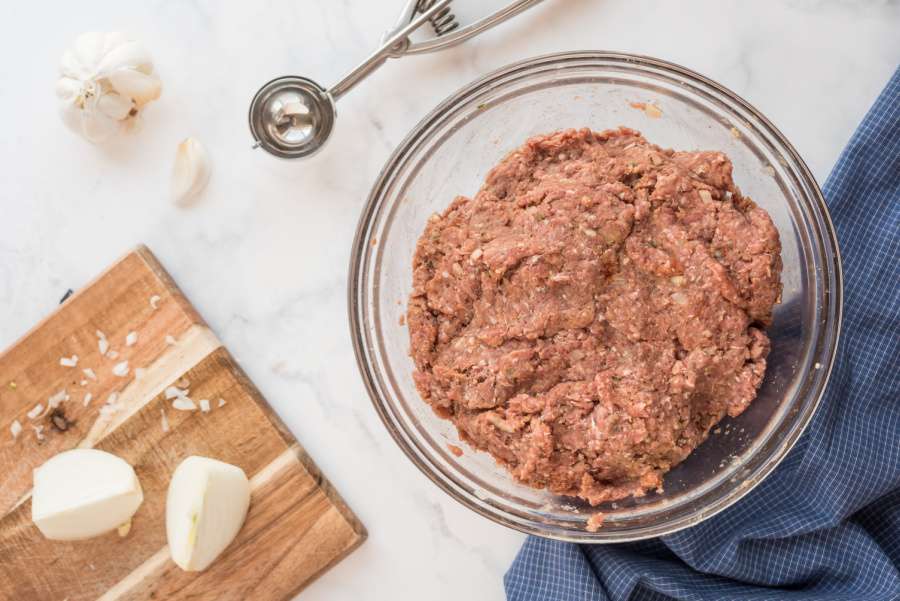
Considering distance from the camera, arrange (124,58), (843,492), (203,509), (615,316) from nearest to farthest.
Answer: (615,316)
(843,492)
(203,509)
(124,58)

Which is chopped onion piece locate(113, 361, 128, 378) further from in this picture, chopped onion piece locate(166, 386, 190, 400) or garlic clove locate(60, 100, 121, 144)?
garlic clove locate(60, 100, 121, 144)

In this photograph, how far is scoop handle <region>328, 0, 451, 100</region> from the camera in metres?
2.23

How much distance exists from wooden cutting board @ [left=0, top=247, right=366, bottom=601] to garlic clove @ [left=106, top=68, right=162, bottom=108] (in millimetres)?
413

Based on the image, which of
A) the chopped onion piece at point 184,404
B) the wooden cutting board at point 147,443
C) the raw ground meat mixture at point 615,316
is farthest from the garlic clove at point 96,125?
the raw ground meat mixture at point 615,316

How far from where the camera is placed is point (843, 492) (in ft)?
7.00

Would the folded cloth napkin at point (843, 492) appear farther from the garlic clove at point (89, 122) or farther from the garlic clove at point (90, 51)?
the garlic clove at point (90, 51)

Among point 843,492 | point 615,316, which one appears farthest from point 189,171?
point 843,492

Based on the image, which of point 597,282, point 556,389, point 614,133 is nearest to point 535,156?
point 614,133

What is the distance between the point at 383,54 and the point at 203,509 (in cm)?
→ 124

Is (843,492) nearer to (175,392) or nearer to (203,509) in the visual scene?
(203,509)

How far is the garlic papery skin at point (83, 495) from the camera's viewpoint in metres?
2.34

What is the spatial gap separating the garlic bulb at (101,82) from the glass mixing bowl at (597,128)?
2.62 ft

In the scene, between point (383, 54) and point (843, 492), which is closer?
point (843, 492)

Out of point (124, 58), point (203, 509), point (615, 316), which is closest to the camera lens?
point (615, 316)
